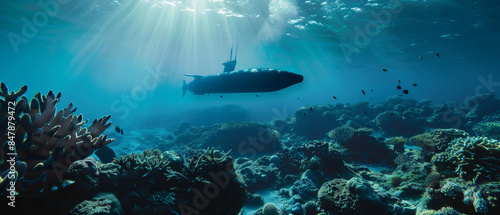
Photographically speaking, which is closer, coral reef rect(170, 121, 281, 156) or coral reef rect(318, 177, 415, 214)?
coral reef rect(318, 177, 415, 214)

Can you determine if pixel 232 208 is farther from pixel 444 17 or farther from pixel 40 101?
pixel 444 17

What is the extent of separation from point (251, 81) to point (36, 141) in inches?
146

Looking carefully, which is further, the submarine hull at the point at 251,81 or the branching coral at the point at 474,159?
the branching coral at the point at 474,159

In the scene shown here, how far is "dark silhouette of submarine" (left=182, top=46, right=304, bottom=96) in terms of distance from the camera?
163 inches

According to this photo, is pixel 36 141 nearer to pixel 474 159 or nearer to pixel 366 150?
pixel 474 159

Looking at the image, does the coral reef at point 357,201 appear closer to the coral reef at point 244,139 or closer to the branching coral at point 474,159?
the branching coral at point 474,159

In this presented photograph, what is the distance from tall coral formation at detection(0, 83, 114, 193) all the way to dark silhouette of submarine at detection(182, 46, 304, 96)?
3.06 meters

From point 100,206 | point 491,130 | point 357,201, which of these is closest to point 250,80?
point 100,206

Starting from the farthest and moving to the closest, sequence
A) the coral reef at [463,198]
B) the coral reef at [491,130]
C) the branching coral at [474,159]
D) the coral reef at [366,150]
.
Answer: the coral reef at [491,130]
the coral reef at [366,150]
the branching coral at [474,159]
the coral reef at [463,198]

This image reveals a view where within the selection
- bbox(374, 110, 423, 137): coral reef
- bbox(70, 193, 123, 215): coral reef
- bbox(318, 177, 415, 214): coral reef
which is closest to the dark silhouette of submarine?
bbox(318, 177, 415, 214): coral reef

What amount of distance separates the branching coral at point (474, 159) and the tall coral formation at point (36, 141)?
826 centimetres

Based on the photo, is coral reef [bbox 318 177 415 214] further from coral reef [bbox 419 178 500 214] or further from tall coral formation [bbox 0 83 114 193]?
tall coral formation [bbox 0 83 114 193]

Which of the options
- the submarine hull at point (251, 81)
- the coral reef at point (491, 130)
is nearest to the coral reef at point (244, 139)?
the submarine hull at point (251, 81)

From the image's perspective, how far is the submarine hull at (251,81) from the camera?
4.14 m
